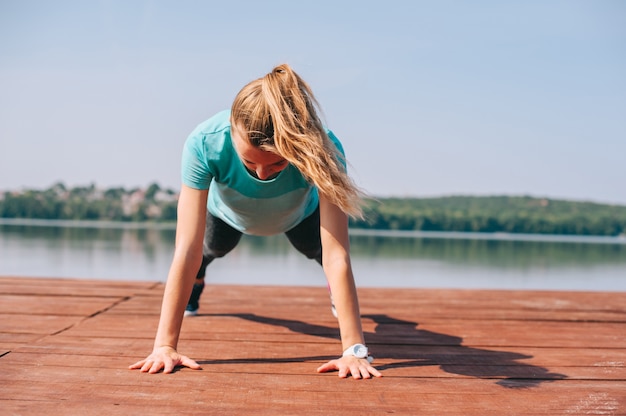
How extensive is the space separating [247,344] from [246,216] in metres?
0.58

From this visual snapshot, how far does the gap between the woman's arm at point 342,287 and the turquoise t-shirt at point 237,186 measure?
0.98ft

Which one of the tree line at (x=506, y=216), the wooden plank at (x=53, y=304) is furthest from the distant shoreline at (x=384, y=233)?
the wooden plank at (x=53, y=304)

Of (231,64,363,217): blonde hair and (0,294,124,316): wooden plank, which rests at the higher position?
(231,64,363,217): blonde hair

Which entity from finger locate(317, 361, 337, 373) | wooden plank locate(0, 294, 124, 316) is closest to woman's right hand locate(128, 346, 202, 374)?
finger locate(317, 361, 337, 373)

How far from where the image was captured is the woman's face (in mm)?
2066

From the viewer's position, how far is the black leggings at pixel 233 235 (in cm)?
296

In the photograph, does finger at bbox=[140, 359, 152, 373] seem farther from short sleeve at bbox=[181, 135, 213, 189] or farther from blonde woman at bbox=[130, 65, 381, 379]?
short sleeve at bbox=[181, 135, 213, 189]

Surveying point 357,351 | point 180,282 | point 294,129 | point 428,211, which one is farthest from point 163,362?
point 428,211

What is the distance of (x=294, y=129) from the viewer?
197 cm

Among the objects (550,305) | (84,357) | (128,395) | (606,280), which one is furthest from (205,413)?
(606,280)

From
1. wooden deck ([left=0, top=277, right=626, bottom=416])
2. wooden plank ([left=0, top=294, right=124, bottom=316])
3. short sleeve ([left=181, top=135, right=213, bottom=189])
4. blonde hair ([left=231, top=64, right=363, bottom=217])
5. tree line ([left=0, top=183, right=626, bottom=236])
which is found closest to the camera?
wooden deck ([left=0, top=277, right=626, bottom=416])

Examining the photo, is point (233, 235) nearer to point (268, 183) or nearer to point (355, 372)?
point (268, 183)

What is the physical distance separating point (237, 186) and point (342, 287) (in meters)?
0.65

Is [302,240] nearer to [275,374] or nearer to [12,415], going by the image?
[275,374]
